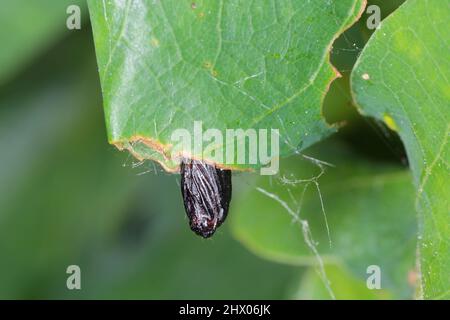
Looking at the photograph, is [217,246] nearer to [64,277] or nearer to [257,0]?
[64,277]

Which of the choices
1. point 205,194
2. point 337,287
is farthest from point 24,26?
point 337,287

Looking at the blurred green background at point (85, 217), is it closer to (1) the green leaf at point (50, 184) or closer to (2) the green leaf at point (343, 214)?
(1) the green leaf at point (50, 184)

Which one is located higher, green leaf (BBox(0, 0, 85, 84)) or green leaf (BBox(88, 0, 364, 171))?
green leaf (BBox(0, 0, 85, 84))

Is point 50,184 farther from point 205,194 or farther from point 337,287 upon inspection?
point 205,194

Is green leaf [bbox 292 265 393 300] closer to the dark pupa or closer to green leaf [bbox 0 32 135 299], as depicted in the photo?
the dark pupa

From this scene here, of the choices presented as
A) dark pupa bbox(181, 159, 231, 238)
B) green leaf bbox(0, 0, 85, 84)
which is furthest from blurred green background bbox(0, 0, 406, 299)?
dark pupa bbox(181, 159, 231, 238)

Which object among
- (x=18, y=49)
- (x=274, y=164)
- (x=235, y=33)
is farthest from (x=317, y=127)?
(x=18, y=49)
